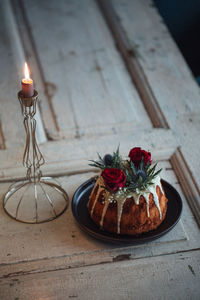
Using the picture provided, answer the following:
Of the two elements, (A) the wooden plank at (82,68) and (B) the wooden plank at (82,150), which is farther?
(A) the wooden plank at (82,68)

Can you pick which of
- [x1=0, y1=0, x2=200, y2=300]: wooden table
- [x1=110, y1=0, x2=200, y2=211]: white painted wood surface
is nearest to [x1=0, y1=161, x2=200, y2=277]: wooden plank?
[x1=0, y1=0, x2=200, y2=300]: wooden table

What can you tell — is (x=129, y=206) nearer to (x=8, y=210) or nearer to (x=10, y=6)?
(x=8, y=210)

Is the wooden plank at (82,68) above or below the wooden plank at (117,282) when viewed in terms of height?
above

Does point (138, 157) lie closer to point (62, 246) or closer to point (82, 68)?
point (62, 246)

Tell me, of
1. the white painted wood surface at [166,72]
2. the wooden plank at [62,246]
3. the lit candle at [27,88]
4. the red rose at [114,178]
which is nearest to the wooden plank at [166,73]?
the white painted wood surface at [166,72]

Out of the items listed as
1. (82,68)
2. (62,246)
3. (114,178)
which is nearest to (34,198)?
(62,246)

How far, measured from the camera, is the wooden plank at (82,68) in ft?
3.73

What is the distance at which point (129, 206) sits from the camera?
75 centimetres

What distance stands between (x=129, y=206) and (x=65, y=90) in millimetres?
579

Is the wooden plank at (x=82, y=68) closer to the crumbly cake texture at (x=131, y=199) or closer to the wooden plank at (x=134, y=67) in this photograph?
the wooden plank at (x=134, y=67)

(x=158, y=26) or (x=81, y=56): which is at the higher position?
(x=158, y=26)

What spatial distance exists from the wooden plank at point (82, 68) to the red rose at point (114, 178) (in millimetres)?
379

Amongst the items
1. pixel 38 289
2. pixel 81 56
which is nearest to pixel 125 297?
pixel 38 289

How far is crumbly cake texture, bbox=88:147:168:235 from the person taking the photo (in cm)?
74
